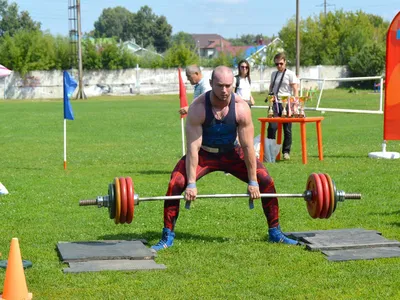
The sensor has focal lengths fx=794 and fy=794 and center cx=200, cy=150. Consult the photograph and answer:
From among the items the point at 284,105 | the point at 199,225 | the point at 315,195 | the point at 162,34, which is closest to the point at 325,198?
the point at 315,195

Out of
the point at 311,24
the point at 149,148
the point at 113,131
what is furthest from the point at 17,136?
the point at 311,24

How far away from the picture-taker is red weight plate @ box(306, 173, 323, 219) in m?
7.87

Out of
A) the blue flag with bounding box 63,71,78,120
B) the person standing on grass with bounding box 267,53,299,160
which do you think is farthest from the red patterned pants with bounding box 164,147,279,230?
the person standing on grass with bounding box 267,53,299,160

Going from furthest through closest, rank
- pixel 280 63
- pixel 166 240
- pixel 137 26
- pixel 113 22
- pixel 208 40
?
pixel 208 40
pixel 113 22
pixel 137 26
pixel 280 63
pixel 166 240

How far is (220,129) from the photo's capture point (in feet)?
26.4

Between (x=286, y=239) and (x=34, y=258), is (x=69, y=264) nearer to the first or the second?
(x=34, y=258)

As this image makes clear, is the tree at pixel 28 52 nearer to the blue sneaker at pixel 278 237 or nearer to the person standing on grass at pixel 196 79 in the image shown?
the person standing on grass at pixel 196 79

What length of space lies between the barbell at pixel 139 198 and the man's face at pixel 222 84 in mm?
991

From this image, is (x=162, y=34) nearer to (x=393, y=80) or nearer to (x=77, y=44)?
(x=77, y=44)

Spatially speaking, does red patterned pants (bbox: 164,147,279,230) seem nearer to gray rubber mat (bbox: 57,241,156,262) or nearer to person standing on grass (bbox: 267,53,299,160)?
gray rubber mat (bbox: 57,241,156,262)

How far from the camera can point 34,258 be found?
7.79m

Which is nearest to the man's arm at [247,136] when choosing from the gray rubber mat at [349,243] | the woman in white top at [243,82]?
the gray rubber mat at [349,243]

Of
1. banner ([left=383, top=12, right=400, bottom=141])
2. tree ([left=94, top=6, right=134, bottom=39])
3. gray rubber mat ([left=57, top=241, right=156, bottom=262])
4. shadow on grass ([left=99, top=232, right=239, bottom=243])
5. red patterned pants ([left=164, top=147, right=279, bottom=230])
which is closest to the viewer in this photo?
gray rubber mat ([left=57, top=241, right=156, bottom=262])

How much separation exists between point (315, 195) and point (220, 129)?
1.17 m
